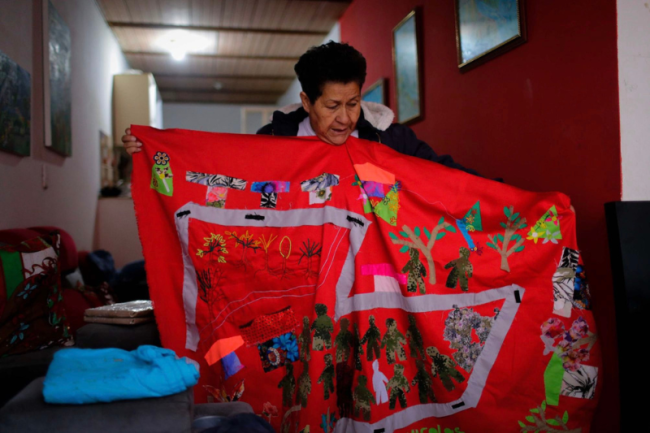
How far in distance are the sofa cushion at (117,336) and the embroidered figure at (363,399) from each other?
27.6 inches

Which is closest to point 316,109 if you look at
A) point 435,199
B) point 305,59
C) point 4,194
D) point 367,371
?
point 305,59

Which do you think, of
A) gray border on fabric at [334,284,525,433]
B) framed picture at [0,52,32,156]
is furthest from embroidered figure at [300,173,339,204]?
framed picture at [0,52,32,156]

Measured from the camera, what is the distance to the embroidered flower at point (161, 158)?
5.51 feet

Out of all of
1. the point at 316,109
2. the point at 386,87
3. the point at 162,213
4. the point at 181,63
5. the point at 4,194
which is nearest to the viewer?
the point at 162,213

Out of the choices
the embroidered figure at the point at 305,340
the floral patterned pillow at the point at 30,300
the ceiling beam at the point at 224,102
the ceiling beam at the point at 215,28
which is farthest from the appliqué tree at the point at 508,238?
the ceiling beam at the point at 224,102

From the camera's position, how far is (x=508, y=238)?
66.8 inches

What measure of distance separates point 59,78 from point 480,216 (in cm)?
281

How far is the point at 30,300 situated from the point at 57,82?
183cm

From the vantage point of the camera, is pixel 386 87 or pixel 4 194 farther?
pixel 386 87

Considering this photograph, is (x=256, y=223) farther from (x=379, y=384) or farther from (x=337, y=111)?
(x=379, y=384)

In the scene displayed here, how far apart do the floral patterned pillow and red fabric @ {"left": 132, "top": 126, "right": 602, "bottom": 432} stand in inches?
21.9

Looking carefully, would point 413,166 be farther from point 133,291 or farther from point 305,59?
point 133,291

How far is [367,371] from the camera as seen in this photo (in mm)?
1528

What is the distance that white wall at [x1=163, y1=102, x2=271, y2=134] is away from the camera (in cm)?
834
